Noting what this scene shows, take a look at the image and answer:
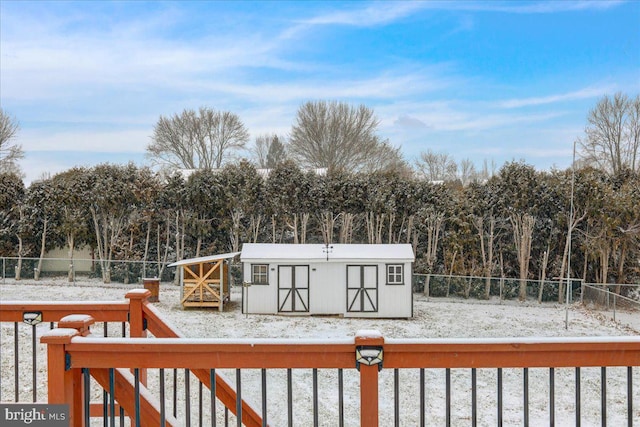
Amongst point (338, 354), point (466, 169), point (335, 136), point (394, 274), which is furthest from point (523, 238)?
point (338, 354)

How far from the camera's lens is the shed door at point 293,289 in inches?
460

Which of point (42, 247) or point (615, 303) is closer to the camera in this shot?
point (615, 303)

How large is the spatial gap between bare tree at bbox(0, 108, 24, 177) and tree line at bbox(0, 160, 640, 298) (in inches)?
202

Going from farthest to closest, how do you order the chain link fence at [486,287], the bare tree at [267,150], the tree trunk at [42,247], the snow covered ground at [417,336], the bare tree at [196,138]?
the bare tree at [267,150] → the bare tree at [196,138] → the tree trunk at [42,247] → the chain link fence at [486,287] → the snow covered ground at [417,336]

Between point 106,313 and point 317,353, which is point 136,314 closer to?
point 106,313

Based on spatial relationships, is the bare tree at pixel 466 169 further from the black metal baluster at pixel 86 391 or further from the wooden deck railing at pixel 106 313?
the black metal baluster at pixel 86 391

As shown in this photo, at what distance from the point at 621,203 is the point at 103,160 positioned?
1641 cm

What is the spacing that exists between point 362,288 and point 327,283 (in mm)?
870

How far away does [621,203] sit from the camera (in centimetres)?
1352

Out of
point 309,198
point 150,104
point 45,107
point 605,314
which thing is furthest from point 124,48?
point 605,314

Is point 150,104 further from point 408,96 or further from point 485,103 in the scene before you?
point 485,103

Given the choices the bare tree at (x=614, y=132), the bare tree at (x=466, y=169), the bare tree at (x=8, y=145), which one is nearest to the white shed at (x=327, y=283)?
the bare tree at (x=614, y=132)

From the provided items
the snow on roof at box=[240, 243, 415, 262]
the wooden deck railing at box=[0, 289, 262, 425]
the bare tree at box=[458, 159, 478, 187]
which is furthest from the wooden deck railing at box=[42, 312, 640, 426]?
the bare tree at box=[458, 159, 478, 187]

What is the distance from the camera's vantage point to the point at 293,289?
38.3 ft
